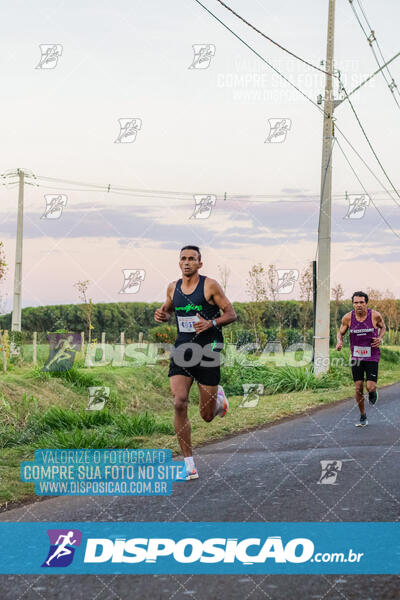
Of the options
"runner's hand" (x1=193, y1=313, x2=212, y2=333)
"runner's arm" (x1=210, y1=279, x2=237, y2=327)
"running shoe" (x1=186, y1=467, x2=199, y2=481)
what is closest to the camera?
"runner's hand" (x1=193, y1=313, x2=212, y2=333)

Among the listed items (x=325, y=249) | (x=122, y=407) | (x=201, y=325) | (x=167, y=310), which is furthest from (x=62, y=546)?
(x=325, y=249)

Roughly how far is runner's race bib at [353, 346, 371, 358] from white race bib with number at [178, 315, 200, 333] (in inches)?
198

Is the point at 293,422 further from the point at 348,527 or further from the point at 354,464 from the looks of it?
the point at 348,527

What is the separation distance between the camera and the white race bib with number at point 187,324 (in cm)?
671

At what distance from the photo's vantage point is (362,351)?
36.0 ft

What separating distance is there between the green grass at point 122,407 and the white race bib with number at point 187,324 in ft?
7.56

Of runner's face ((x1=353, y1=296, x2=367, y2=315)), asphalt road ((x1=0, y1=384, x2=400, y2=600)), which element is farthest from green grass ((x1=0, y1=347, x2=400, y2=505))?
runner's face ((x1=353, y1=296, x2=367, y2=315))

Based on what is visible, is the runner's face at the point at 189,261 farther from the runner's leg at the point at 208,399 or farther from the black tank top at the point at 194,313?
the runner's leg at the point at 208,399

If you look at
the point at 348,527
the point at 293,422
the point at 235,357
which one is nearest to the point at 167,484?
the point at 348,527

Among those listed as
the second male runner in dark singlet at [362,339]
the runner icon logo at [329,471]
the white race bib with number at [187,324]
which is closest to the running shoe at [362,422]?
the second male runner in dark singlet at [362,339]

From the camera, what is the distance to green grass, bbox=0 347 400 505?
29.9 ft

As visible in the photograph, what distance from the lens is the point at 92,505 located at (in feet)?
20.0

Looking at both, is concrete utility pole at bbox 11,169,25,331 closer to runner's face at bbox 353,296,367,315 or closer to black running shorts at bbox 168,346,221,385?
runner's face at bbox 353,296,367,315

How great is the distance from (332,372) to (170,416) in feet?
23.9
